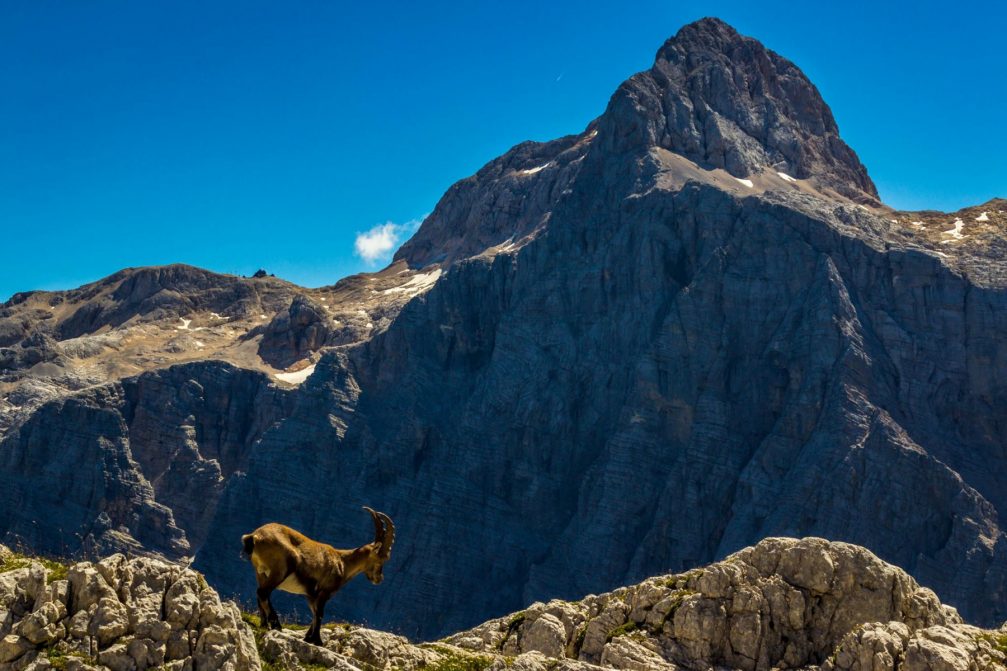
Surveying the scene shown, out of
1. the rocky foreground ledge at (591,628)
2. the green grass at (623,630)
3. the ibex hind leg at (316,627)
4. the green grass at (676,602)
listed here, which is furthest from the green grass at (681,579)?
the ibex hind leg at (316,627)

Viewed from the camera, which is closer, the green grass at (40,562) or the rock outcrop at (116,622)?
the rock outcrop at (116,622)

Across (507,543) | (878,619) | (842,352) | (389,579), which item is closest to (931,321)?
(842,352)

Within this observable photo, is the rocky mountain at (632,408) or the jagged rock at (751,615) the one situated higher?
the rocky mountain at (632,408)

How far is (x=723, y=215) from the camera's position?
142 metres

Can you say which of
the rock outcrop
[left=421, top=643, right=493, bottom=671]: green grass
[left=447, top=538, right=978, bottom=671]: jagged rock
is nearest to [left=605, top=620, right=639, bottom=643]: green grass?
[left=447, top=538, right=978, bottom=671]: jagged rock

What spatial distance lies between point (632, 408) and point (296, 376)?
6704 centimetres

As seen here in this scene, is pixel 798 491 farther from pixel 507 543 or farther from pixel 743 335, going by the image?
pixel 507 543

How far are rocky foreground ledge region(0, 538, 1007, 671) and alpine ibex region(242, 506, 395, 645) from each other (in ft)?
3.07

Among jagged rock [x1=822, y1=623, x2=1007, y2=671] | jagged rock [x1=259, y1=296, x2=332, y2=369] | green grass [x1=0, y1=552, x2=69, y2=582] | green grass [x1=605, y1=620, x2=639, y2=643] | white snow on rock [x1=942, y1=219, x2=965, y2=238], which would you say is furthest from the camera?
jagged rock [x1=259, y1=296, x2=332, y2=369]

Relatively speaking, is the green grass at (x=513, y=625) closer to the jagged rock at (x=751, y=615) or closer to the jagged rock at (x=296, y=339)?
the jagged rock at (x=751, y=615)

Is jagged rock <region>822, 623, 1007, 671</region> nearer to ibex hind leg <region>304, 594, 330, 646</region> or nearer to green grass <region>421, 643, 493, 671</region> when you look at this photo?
green grass <region>421, 643, 493, 671</region>

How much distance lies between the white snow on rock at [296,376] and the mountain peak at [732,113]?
179 feet

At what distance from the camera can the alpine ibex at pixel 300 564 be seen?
103 ft

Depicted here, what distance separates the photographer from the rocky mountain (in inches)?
4729
